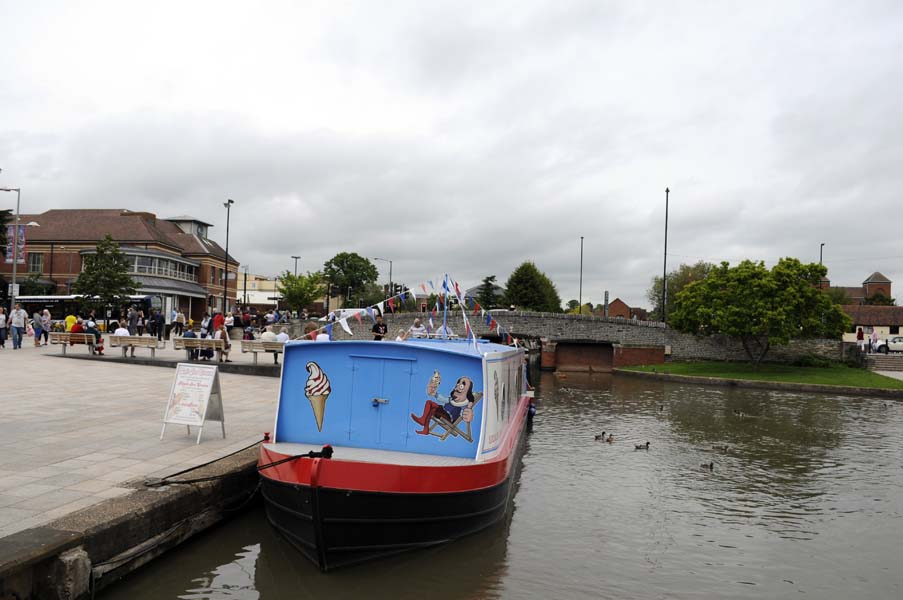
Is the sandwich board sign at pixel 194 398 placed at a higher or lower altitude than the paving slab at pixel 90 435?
higher

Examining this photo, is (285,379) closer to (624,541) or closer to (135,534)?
(135,534)

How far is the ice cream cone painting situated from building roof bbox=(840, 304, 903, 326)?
80.2 metres

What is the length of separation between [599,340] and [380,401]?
3549 centimetres

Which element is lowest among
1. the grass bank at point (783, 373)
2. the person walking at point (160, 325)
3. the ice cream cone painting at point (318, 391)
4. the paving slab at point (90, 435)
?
the grass bank at point (783, 373)

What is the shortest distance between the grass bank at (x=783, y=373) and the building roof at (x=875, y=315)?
4603cm

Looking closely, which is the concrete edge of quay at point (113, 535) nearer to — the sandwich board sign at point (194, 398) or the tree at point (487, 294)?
the sandwich board sign at point (194, 398)

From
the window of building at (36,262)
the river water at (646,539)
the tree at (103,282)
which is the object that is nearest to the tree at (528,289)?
the tree at (103,282)

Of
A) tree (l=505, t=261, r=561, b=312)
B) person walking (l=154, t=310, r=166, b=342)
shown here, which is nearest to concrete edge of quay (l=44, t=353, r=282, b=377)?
person walking (l=154, t=310, r=166, b=342)

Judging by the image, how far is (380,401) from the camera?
8.60 m

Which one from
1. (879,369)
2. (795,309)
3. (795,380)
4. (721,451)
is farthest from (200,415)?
(879,369)

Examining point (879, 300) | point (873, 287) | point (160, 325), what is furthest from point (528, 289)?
point (873, 287)

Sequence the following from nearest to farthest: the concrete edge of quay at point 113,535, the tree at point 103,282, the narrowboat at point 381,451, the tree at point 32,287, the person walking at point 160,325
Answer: the concrete edge of quay at point 113,535 → the narrowboat at point 381,451 → the person walking at point 160,325 → the tree at point 103,282 → the tree at point 32,287

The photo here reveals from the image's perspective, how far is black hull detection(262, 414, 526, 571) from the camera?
730 centimetres

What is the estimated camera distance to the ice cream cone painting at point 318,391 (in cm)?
885
